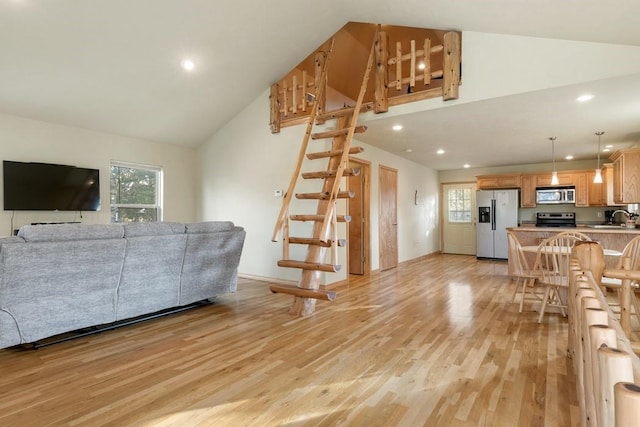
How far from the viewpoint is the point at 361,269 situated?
5973 millimetres

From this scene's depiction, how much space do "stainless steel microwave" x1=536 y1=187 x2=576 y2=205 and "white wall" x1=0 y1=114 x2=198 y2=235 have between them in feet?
24.3

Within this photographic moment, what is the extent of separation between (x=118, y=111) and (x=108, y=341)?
350 cm

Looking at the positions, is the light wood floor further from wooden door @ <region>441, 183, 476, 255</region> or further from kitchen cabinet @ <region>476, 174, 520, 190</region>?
wooden door @ <region>441, 183, 476, 255</region>

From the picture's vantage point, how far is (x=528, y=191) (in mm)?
7629

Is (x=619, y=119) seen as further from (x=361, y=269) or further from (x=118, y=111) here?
(x=118, y=111)

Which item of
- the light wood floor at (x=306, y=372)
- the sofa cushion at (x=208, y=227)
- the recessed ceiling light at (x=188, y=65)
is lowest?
the light wood floor at (x=306, y=372)

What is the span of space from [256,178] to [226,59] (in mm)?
1833

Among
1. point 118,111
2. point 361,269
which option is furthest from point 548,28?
point 118,111

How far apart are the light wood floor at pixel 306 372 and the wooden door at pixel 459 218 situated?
5.26 metres

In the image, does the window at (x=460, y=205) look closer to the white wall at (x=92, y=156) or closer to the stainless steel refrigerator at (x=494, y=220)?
the stainless steel refrigerator at (x=494, y=220)

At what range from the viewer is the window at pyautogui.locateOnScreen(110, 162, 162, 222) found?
559cm

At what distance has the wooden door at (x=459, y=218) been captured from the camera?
8789 mm

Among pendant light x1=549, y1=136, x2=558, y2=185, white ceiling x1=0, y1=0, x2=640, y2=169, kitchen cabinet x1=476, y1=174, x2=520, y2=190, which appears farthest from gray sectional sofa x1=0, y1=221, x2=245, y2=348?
kitchen cabinet x1=476, y1=174, x2=520, y2=190

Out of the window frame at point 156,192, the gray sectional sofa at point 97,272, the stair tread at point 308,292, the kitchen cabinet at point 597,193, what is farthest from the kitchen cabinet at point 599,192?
the window frame at point 156,192
